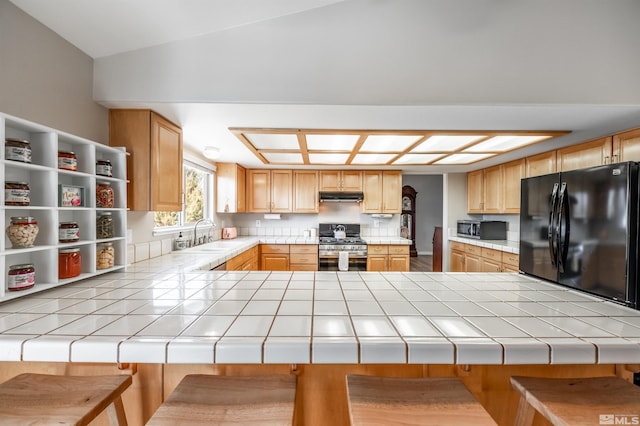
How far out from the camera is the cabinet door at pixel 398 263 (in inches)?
167

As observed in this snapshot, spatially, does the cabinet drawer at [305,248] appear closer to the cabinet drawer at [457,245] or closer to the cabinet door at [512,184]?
the cabinet drawer at [457,245]

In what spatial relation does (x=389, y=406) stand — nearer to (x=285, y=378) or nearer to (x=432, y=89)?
(x=285, y=378)

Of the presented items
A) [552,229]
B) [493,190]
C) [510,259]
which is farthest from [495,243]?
[552,229]

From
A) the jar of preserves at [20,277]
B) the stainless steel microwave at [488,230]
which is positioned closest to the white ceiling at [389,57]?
the jar of preserves at [20,277]

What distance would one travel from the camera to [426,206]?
8164 millimetres

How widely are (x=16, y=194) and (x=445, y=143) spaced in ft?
9.86

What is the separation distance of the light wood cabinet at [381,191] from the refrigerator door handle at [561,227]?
301 centimetres

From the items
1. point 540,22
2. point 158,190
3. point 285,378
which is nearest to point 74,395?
point 285,378

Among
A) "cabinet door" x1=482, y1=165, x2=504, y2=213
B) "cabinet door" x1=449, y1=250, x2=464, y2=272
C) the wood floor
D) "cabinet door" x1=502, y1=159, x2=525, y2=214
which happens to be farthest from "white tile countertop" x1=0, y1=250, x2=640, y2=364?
the wood floor

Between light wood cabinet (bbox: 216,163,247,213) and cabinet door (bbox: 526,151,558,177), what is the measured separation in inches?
148

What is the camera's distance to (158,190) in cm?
198

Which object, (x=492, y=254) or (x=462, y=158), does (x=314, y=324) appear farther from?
(x=492, y=254)

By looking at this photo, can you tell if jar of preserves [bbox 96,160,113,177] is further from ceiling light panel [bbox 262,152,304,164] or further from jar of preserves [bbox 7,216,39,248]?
ceiling light panel [bbox 262,152,304,164]

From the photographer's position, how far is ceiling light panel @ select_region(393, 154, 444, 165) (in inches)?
128
